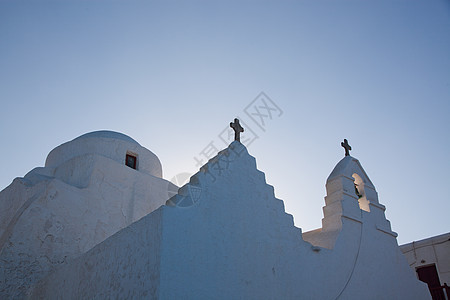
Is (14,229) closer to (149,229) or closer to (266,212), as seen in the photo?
(149,229)

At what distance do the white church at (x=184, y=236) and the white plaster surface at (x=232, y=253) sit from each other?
→ 19 millimetres

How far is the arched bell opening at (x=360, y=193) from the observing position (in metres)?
9.70

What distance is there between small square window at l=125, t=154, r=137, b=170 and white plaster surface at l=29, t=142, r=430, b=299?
4889 millimetres

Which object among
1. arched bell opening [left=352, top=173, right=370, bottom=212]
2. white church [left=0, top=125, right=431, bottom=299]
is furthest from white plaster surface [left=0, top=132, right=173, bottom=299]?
arched bell opening [left=352, top=173, right=370, bottom=212]

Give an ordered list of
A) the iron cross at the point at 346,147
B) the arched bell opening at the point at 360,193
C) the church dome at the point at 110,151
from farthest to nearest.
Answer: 1. the church dome at the point at 110,151
2. the iron cross at the point at 346,147
3. the arched bell opening at the point at 360,193

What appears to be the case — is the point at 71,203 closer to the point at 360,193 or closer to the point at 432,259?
the point at 360,193

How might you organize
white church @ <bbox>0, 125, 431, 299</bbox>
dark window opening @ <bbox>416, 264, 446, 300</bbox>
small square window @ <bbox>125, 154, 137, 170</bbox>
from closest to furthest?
white church @ <bbox>0, 125, 431, 299</bbox>
small square window @ <bbox>125, 154, 137, 170</bbox>
dark window opening @ <bbox>416, 264, 446, 300</bbox>

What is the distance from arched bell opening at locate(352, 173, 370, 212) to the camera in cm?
970

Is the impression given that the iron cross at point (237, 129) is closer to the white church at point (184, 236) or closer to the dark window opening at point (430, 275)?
the white church at point (184, 236)

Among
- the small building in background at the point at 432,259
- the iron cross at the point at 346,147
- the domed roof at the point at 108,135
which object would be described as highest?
the domed roof at the point at 108,135

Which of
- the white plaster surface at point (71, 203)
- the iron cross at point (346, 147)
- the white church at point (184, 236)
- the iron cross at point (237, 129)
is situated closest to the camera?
the white church at point (184, 236)

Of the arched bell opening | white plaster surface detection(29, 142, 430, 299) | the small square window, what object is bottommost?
white plaster surface detection(29, 142, 430, 299)

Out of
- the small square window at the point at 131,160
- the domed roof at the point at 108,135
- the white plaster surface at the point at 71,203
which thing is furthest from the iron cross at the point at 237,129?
the domed roof at the point at 108,135

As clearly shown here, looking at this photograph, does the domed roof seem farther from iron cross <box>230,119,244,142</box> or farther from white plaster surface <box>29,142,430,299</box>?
iron cross <box>230,119,244,142</box>
